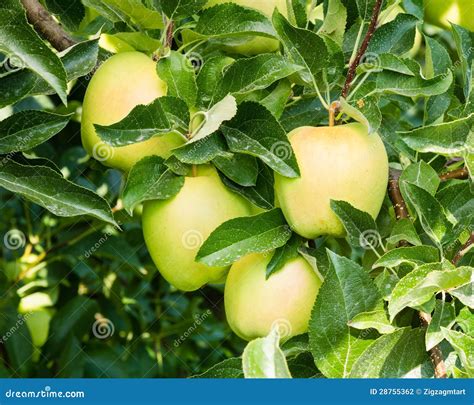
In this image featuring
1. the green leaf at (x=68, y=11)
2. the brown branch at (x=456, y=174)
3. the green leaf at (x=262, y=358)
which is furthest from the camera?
the green leaf at (x=68, y=11)

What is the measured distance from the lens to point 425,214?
3.72 ft

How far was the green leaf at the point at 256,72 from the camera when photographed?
1139 millimetres

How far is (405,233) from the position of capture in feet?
3.74

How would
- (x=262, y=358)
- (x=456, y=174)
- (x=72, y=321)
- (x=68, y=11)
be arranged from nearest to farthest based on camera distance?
(x=262, y=358)
(x=456, y=174)
(x=68, y=11)
(x=72, y=321)

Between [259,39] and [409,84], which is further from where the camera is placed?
[259,39]

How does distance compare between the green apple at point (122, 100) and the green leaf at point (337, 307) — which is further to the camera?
the green apple at point (122, 100)

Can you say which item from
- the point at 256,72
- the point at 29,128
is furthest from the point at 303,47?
the point at 29,128

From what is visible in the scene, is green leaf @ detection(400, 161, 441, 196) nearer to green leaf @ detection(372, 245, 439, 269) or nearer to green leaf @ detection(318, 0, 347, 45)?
green leaf @ detection(372, 245, 439, 269)

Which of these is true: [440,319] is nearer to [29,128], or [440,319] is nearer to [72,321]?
[29,128]

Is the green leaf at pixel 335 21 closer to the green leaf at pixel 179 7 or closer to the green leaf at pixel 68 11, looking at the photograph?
the green leaf at pixel 179 7

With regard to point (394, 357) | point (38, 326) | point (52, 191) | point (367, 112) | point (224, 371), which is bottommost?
point (38, 326)

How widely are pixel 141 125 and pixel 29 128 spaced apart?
165 mm

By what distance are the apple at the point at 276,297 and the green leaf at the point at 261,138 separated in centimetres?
16

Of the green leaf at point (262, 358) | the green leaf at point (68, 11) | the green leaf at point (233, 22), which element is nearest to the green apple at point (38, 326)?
the green leaf at point (68, 11)
